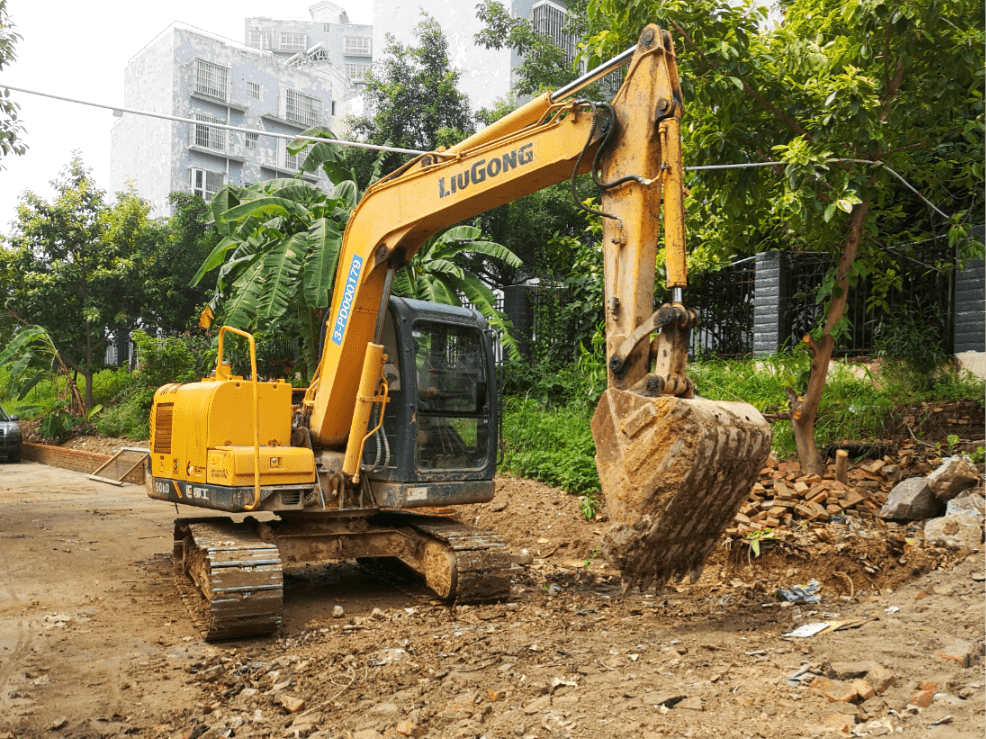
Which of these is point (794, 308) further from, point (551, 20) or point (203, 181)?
point (203, 181)

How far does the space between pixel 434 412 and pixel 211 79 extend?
25.2 m

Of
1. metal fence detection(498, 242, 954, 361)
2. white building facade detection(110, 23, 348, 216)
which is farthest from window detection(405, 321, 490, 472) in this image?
white building facade detection(110, 23, 348, 216)

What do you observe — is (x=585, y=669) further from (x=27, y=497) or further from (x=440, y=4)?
(x=440, y=4)

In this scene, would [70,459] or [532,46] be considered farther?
[70,459]

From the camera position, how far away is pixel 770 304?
10.9m

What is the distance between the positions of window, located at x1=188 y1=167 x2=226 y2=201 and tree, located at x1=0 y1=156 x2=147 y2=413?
271 inches

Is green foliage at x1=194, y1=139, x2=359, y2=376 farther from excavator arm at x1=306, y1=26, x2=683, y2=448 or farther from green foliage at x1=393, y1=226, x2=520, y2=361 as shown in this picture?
excavator arm at x1=306, y1=26, x2=683, y2=448

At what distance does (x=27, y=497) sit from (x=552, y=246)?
360 inches

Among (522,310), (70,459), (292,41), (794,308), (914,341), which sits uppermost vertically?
(292,41)

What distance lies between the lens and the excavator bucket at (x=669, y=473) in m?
3.94

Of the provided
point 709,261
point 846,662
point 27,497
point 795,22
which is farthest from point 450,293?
point 846,662

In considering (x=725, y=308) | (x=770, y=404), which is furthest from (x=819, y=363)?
(x=725, y=308)

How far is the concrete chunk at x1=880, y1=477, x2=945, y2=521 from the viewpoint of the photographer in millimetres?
7242

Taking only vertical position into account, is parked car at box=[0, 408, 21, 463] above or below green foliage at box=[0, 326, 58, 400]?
below
